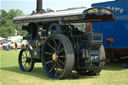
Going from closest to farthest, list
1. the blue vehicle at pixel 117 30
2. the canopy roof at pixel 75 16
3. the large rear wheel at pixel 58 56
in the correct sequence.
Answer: the canopy roof at pixel 75 16, the large rear wheel at pixel 58 56, the blue vehicle at pixel 117 30

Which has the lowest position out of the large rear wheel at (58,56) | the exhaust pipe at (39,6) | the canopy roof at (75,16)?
the large rear wheel at (58,56)

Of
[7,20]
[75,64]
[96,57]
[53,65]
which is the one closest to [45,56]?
[53,65]

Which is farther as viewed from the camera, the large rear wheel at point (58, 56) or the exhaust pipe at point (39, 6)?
the exhaust pipe at point (39, 6)

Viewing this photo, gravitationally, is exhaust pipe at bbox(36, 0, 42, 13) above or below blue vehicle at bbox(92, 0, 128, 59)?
above

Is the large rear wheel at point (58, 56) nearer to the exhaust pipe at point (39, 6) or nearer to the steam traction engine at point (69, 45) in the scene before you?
the steam traction engine at point (69, 45)

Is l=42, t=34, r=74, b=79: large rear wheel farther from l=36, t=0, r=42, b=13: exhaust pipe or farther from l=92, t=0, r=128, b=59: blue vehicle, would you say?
l=36, t=0, r=42, b=13: exhaust pipe

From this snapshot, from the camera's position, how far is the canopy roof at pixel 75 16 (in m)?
7.60

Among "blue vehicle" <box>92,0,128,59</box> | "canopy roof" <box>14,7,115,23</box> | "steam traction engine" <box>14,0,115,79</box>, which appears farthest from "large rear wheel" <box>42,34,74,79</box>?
"blue vehicle" <box>92,0,128,59</box>

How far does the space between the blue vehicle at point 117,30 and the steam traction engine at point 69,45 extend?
7.00 feet

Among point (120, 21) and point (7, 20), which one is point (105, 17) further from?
point (7, 20)

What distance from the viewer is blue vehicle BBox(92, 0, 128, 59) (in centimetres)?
1102

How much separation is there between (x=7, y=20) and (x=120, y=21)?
231ft

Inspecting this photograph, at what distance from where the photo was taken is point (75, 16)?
7.73 meters

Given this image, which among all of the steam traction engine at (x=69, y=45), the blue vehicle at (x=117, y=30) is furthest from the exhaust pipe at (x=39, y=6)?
the blue vehicle at (x=117, y=30)
